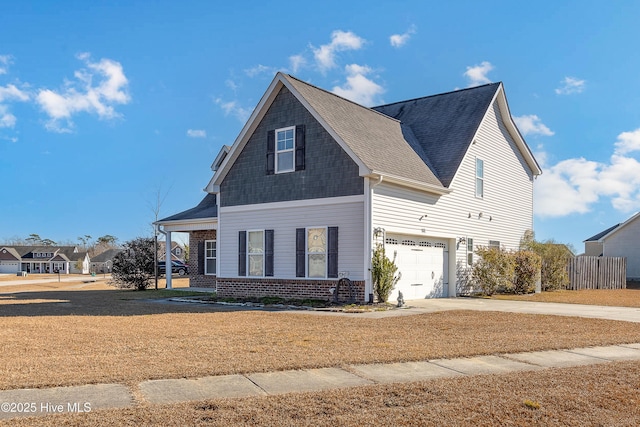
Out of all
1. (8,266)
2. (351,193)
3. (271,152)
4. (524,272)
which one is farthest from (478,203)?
(8,266)

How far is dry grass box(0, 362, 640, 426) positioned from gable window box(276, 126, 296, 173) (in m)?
12.6

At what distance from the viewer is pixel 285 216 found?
18031mm

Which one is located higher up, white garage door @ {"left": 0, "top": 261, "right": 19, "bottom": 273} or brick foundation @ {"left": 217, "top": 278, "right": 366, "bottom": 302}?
brick foundation @ {"left": 217, "top": 278, "right": 366, "bottom": 302}

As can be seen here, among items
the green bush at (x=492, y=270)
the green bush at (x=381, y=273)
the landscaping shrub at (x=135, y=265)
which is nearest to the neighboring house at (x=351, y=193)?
the green bush at (x=381, y=273)

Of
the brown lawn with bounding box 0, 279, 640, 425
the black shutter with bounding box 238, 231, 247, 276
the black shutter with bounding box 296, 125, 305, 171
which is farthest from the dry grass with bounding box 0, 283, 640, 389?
the black shutter with bounding box 296, 125, 305, 171

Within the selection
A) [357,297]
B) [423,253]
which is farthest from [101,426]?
[423,253]

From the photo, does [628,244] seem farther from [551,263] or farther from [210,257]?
[210,257]

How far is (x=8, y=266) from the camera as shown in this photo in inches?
3445

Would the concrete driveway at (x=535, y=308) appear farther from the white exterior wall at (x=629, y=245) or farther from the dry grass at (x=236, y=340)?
the white exterior wall at (x=629, y=245)

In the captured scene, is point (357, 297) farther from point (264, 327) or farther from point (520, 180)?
point (520, 180)

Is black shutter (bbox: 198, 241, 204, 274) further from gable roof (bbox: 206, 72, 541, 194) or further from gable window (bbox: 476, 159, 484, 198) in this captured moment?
gable window (bbox: 476, 159, 484, 198)

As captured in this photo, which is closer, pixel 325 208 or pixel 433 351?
pixel 433 351

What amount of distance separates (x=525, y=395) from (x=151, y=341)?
6179 mm

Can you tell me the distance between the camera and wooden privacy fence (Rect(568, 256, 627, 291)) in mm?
26172
